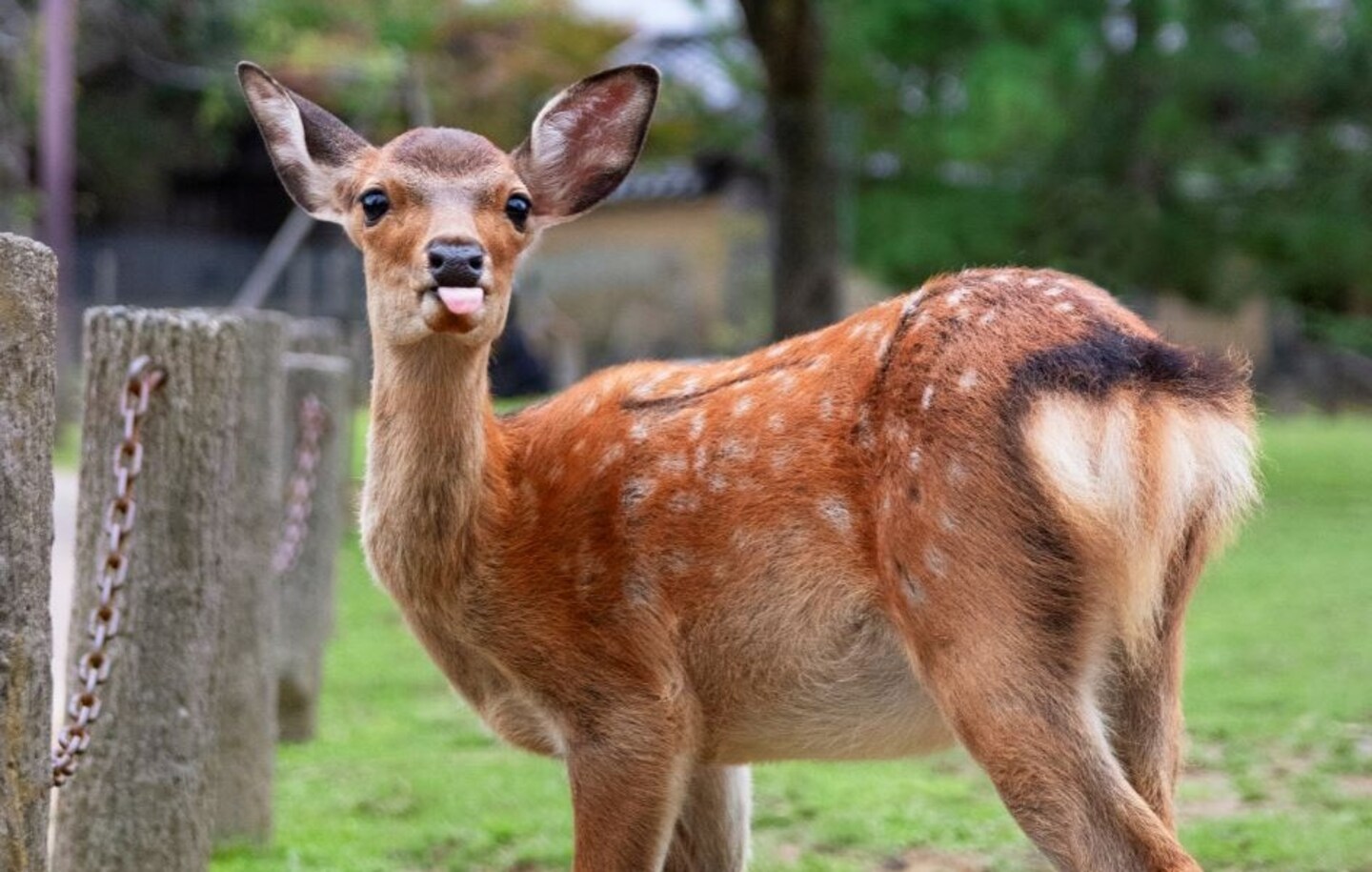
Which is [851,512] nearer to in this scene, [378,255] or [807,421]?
[807,421]

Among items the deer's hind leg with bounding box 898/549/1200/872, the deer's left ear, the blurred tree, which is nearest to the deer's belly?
the deer's hind leg with bounding box 898/549/1200/872

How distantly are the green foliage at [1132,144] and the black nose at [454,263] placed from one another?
12039 millimetres

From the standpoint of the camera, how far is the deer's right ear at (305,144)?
4.47 m

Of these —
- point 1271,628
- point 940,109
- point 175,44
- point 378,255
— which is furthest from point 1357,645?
point 175,44

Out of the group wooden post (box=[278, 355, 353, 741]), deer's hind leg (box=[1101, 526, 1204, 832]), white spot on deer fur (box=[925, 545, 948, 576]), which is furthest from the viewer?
wooden post (box=[278, 355, 353, 741])

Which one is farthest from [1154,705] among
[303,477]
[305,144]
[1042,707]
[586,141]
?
[303,477]

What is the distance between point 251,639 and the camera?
5484mm

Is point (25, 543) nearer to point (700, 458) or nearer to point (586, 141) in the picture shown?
point (700, 458)

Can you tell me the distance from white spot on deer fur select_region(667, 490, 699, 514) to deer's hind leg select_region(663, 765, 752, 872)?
80cm

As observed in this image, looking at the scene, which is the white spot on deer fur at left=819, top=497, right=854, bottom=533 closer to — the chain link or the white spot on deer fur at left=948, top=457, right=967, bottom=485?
the white spot on deer fur at left=948, top=457, right=967, bottom=485

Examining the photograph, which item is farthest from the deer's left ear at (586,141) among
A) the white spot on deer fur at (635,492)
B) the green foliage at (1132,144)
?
the green foliage at (1132,144)

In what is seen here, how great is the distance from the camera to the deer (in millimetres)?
3529

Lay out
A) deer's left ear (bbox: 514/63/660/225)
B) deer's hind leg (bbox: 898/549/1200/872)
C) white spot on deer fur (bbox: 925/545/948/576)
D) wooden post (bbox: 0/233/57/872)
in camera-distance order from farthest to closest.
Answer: deer's left ear (bbox: 514/63/660/225)
white spot on deer fur (bbox: 925/545/948/576)
deer's hind leg (bbox: 898/549/1200/872)
wooden post (bbox: 0/233/57/872)

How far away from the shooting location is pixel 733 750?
416cm
